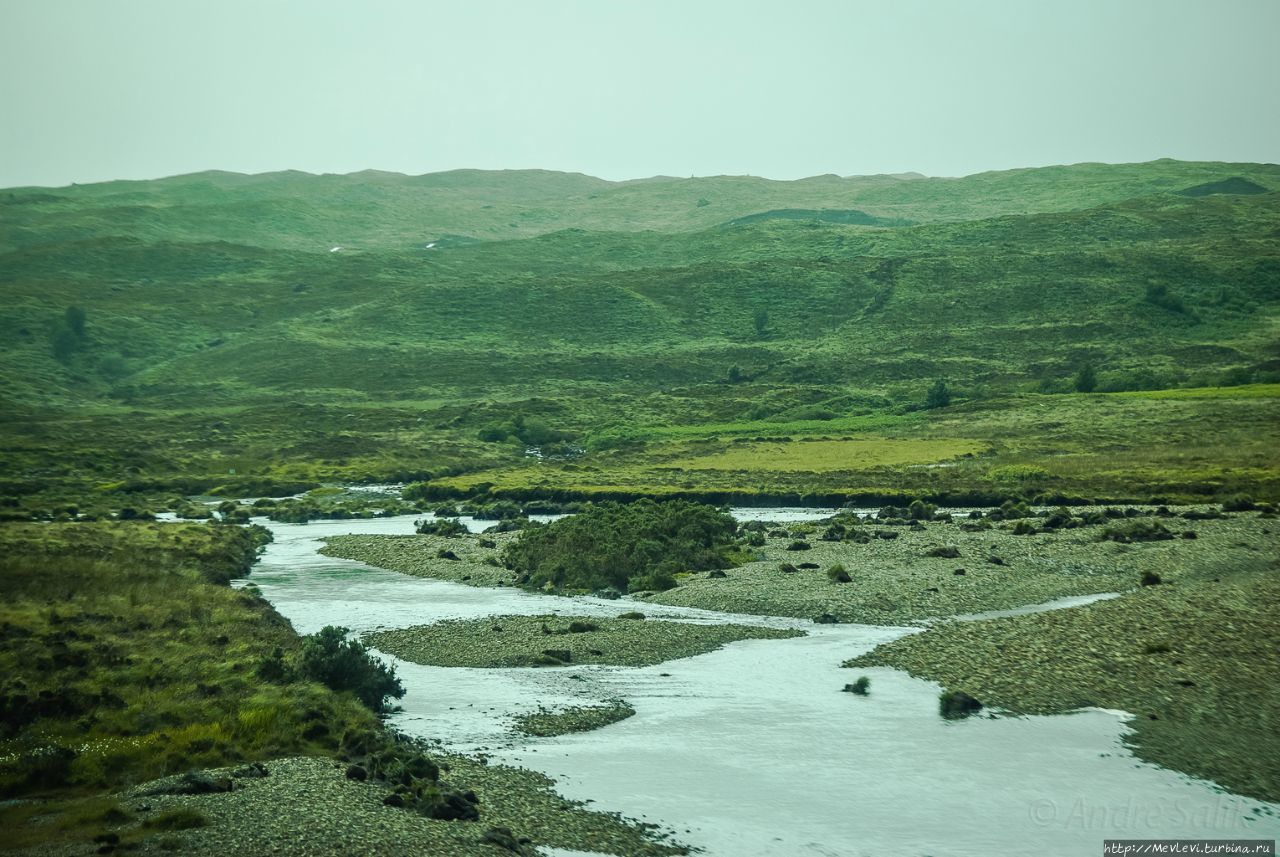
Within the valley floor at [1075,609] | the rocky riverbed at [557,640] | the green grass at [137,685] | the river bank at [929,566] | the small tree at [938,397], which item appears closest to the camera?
the green grass at [137,685]

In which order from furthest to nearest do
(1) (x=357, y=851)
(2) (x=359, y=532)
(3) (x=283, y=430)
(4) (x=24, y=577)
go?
(3) (x=283, y=430) < (2) (x=359, y=532) < (4) (x=24, y=577) < (1) (x=357, y=851)

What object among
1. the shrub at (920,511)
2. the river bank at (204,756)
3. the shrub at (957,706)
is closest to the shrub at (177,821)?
the river bank at (204,756)

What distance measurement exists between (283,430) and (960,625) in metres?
105

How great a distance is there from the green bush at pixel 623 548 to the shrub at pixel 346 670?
2062 centimetres

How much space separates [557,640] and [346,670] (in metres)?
9.66

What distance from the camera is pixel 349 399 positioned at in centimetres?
16200

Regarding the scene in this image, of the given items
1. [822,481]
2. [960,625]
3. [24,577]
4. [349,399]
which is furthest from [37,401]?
[960,625]

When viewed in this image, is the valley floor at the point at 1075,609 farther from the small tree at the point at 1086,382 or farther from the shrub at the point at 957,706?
the small tree at the point at 1086,382

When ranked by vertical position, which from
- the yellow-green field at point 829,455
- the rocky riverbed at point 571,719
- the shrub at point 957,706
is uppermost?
→ the shrub at point 957,706

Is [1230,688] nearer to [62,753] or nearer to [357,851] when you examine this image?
[357,851]

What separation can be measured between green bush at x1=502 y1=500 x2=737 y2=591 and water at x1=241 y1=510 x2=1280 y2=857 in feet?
47.5

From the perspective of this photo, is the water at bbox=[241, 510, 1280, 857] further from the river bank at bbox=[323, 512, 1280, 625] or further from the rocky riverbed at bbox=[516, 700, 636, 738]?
the river bank at bbox=[323, 512, 1280, 625]

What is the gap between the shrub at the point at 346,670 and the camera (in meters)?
31.6

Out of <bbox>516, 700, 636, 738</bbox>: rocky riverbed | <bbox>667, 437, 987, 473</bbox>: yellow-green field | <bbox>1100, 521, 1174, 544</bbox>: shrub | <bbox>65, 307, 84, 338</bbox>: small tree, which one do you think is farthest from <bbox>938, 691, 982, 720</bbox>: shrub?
<bbox>65, 307, 84, 338</bbox>: small tree
